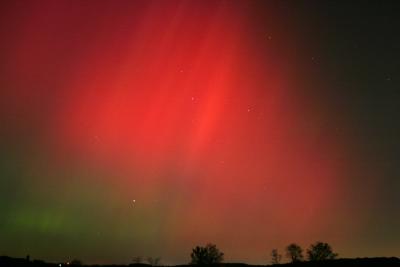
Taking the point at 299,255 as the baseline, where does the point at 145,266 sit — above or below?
below

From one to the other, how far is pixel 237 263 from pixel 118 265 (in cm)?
1598

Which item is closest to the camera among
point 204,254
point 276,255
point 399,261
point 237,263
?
point 399,261

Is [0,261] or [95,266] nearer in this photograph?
[0,261]

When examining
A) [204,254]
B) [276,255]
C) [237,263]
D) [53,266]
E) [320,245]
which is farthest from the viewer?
[276,255]

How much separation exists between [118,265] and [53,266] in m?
8.82

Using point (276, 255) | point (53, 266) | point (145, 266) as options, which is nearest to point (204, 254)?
point (276, 255)

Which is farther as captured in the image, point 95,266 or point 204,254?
point 204,254

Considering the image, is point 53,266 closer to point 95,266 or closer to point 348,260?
point 95,266

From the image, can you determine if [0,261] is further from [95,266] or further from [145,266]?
[145,266]

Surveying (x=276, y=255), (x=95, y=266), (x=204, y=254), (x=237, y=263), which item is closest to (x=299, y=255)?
(x=276, y=255)

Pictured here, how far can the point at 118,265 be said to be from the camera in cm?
6494

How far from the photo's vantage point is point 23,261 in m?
57.3

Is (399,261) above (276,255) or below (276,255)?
below

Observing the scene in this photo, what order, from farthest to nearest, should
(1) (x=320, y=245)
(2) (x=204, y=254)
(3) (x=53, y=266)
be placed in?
(1) (x=320, y=245) → (2) (x=204, y=254) → (3) (x=53, y=266)
